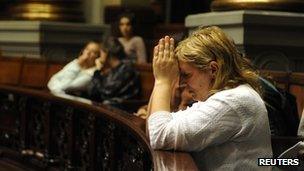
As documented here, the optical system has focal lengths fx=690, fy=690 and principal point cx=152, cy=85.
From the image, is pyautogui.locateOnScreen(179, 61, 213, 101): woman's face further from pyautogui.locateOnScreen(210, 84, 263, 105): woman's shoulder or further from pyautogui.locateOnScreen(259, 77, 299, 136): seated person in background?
pyautogui.locateOnScreen(259, 77, 299, 136): seated person in background

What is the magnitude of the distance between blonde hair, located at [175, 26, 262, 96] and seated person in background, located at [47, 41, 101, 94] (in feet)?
13.3

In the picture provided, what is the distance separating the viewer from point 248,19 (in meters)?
4.96

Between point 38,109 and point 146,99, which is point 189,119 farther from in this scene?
point 146,99

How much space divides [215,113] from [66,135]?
2.83m

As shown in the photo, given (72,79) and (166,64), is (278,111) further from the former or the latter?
(72,79)

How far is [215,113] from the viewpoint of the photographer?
2.22 meters

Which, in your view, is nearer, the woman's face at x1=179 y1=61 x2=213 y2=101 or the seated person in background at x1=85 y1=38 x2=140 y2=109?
the woman's face at x1=179 y1=61 x2=213 y2=101

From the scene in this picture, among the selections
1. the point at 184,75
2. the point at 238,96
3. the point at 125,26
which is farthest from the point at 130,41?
the point at 238,96

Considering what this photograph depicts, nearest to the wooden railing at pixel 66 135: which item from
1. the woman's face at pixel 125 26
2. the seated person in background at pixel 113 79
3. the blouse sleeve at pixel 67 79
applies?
the blouse sleeve at pixel 67 79

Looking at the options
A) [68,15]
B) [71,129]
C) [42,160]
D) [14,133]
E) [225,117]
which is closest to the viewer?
[225,117]

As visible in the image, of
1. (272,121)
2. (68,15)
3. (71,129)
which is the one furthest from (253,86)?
(68,15)

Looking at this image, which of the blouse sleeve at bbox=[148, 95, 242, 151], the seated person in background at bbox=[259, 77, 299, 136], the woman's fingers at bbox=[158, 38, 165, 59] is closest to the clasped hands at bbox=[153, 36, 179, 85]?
the woman's fingers at bbox=[158, 38, 165, 59]

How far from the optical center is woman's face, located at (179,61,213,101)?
7.68 feet

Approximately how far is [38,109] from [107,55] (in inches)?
37.0
